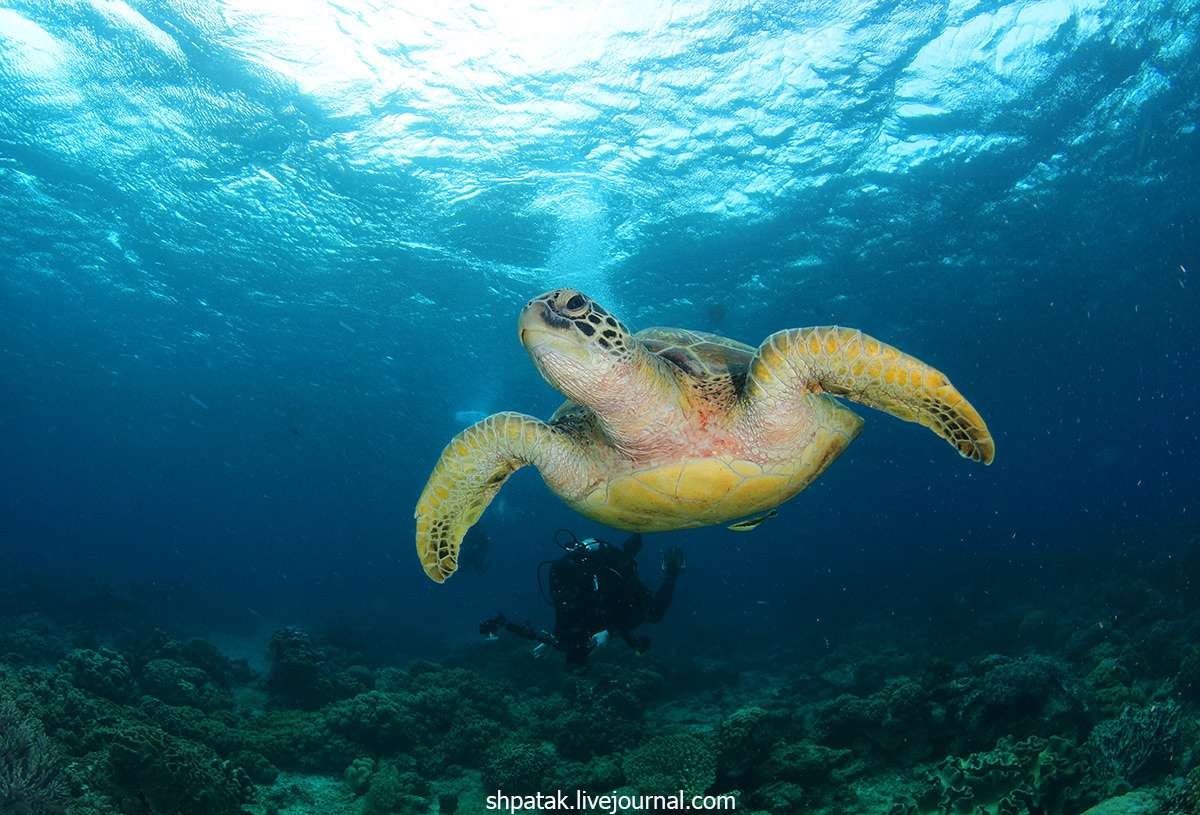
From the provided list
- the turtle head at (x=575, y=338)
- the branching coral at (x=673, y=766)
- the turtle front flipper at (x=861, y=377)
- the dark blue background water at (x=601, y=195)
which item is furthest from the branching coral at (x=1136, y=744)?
the dark blue background water at (x=601, y=195)

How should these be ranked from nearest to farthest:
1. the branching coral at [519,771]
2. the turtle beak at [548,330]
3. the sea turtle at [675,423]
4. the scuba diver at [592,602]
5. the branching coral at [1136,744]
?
the turtle beak at [548,330] → the sea turtle at [675,423] → the branching coral at [1136,744] → the branching coral at [519,771] → the scuba diver at [592,602]

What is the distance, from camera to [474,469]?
4203 millimetres

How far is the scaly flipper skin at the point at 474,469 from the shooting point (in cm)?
401

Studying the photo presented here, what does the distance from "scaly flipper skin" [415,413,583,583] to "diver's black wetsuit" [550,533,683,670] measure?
2.37m

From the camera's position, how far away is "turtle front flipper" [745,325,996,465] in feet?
10.7

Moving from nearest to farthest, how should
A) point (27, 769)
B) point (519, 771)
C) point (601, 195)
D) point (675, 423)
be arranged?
point (27, 769), point (675, 423), point (519, 771), point (601, 195)

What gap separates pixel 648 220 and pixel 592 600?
11623mm

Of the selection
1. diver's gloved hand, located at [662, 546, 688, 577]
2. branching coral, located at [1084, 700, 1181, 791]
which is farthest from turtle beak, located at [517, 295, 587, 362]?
diver's gloved hand, located at [662, 546, 688, 577]

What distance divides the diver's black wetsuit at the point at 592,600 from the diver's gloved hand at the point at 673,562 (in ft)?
6.74

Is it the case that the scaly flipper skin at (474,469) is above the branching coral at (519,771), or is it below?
above

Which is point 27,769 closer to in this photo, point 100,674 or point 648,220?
point 100,674

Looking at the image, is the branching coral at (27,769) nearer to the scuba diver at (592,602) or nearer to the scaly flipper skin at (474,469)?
the scaly flipper skin at (474,469)

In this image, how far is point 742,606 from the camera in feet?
132

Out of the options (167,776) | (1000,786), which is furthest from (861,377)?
(167,776)
